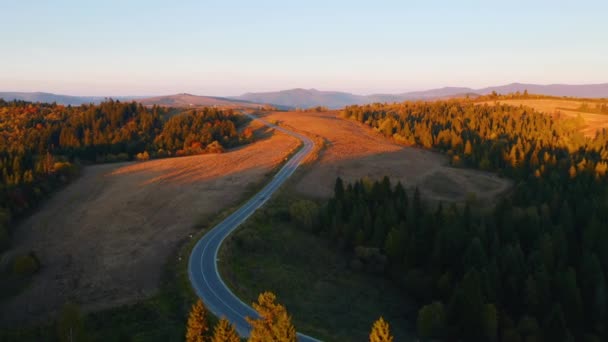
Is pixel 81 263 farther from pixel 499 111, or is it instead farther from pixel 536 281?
pixel 499 111

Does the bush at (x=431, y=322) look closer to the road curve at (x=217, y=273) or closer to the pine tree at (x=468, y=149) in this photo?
the road curve at (x=217, y=273)

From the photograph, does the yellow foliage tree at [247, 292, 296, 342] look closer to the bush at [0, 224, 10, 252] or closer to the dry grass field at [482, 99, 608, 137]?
the bush at [0, 224, 10, 252]

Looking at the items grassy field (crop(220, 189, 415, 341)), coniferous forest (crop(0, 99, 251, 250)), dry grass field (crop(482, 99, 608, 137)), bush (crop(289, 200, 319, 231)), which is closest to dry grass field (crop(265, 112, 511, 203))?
bush (crop(289, 200, 319, 231))

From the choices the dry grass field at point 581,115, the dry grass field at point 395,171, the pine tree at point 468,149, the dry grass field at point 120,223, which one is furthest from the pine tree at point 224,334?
the dry grass field at point 581,115

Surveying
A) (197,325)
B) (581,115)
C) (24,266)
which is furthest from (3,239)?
(581,115)

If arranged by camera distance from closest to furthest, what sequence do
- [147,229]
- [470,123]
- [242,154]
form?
[147,229] < [242,154] < [470,123]

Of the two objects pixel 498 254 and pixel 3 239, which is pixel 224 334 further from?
pixel 3 239

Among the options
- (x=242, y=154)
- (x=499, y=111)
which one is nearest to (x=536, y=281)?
(x=242, y=154)
